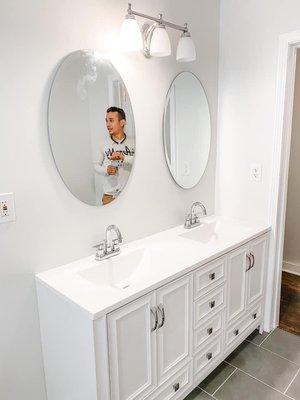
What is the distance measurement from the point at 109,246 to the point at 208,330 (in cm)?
73

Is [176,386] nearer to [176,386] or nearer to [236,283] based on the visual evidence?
[176,386]

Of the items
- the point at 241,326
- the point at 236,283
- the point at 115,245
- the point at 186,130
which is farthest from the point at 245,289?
the point at 186,130

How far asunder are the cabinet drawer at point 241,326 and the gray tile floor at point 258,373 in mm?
159

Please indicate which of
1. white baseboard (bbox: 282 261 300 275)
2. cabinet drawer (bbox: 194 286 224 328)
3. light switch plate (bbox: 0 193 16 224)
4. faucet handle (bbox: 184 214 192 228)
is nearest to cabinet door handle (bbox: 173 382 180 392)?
cabinet drawer (bbox: 194 286 224 328)

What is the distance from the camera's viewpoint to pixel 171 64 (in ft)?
6.29

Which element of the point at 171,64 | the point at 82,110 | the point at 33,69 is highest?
the point at 171,64

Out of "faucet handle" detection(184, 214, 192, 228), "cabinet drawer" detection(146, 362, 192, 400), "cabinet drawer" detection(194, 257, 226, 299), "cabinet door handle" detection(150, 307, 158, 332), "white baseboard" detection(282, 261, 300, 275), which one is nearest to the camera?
"cabinet door handle" detection(150, 307, 158, 332)

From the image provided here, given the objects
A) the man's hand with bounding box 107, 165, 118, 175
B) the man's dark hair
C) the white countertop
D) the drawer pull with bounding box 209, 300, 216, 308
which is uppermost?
the man's dark hair

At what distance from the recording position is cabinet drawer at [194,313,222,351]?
1.65 meters

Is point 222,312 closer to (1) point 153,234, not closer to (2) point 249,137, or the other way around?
(1) point 153,234

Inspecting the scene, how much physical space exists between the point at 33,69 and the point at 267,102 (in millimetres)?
1478

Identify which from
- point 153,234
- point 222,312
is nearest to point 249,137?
point 153,234

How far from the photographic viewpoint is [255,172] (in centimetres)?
219

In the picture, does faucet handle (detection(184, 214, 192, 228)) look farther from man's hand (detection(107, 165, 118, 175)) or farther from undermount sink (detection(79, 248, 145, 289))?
man's hand (detection(107, 165, 118, 175))
